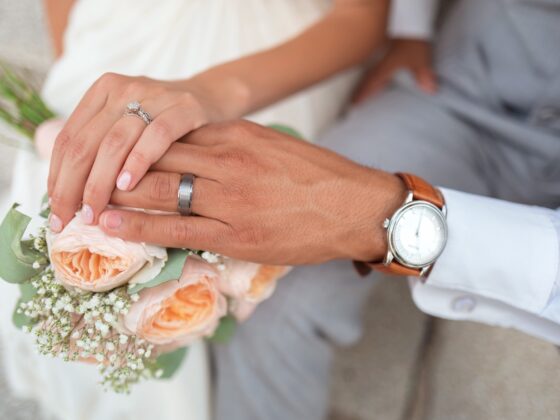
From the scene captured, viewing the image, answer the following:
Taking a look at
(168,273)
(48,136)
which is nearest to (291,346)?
(168,273)

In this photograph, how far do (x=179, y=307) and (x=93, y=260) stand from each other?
0.42 feet

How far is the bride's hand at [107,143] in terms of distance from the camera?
2.27 feet

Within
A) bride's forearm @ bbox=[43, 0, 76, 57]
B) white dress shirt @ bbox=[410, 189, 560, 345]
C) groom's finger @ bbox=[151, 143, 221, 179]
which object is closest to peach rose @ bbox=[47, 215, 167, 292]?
groom's finger @ bbox=[151, 143, 221, 179]

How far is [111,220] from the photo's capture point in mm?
674

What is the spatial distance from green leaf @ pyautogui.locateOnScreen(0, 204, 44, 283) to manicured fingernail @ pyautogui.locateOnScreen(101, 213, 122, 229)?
0.09 meters

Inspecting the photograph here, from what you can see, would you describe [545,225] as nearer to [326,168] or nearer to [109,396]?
[326,168]

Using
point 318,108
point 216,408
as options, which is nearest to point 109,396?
point 216,408

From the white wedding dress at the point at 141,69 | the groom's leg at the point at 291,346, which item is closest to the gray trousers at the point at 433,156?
the groom's leg at the point at 291,346

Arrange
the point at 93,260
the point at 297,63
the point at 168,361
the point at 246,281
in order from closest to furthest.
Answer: the point at 93,260 → the point at 246,281 → the point at 168,361 → the point at 297,63

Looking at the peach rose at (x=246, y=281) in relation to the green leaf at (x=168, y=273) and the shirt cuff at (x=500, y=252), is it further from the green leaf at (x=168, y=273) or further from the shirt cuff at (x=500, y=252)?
the shirt cuff at (x=500, y=252)

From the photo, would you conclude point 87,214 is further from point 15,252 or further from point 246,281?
point 246,281

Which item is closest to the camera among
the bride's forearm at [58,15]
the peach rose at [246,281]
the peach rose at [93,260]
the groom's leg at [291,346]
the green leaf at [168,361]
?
the peach rose at [93,260]

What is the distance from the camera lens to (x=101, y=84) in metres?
0.77

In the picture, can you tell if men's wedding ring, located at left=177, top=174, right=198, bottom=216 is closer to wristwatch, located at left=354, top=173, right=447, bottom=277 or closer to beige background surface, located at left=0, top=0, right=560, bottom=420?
wristwatch, located at left=354, top=173, right=447, bottom=277
